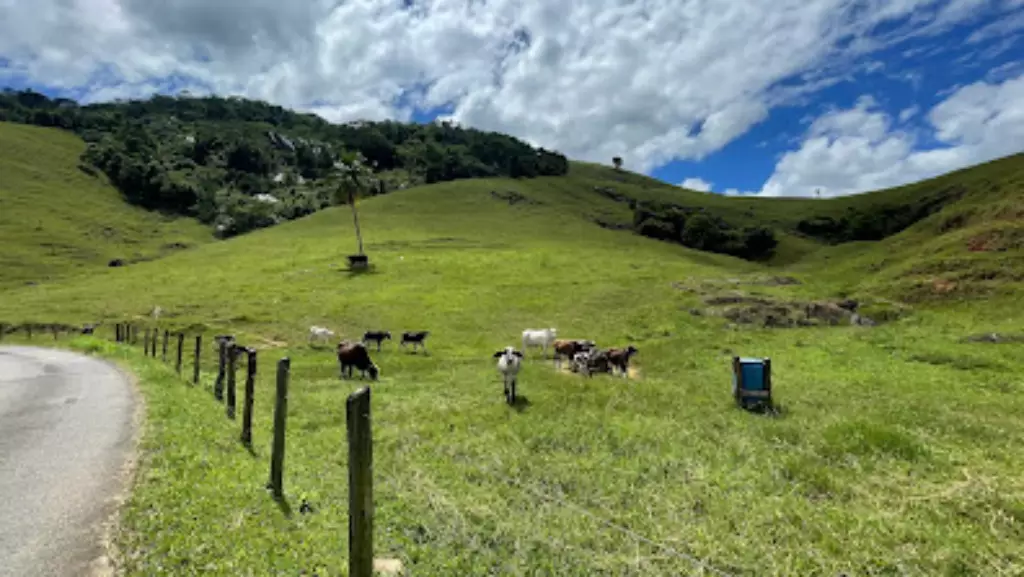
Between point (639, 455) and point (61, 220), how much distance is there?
13626 centimetres

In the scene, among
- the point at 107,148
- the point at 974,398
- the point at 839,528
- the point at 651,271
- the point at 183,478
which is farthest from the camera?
the point at 107,148

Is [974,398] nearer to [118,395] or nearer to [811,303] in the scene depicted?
[811,303]

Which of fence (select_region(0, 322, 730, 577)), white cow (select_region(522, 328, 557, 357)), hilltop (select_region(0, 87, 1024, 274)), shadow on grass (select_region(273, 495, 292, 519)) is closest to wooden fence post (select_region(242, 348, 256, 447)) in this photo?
fence (select_region(0, 322, 730, 577))

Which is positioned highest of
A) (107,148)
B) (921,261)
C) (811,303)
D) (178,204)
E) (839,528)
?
(107,148)

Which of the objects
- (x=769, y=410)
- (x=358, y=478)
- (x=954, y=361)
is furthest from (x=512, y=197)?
(x=358, y=478)

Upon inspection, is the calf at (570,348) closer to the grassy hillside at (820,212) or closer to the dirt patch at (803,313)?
the dirt patch at (803,313)

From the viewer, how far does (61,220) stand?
114375mm

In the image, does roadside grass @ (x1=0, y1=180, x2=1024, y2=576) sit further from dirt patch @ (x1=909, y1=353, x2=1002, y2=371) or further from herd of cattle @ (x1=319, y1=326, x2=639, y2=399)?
herd of cattle @ (x1=319, y1=326, x2=639, y2=399)

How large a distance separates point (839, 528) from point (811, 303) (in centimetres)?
3769

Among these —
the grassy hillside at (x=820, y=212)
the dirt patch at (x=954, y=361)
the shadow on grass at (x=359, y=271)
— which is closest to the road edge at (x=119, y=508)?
the dirt patch at (x=954, y=361)

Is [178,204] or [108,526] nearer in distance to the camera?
[108,526]

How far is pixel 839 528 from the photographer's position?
9.58m

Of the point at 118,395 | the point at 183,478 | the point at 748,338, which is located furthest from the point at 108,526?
the point at 748,338

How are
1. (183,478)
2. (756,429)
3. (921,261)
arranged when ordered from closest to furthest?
(183,478) < (756,429) < (921,261)
